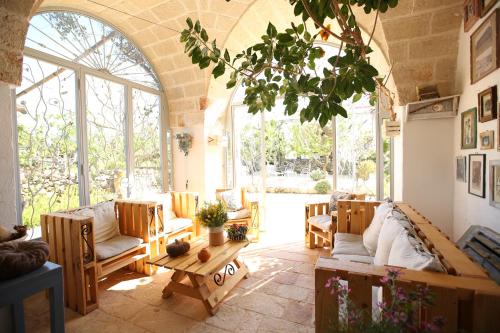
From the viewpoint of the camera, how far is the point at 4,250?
1.43m

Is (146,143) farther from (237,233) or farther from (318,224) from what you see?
(318,224)

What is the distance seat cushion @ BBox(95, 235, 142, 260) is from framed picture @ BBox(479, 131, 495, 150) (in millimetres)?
3196

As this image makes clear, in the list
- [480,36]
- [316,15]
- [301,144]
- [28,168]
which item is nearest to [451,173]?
[480,36]

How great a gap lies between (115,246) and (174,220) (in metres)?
1.03

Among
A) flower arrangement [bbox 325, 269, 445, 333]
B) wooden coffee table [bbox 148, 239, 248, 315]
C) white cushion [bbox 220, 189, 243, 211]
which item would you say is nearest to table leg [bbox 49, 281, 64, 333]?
wooden coffee table [bbox 148, 239, 248, 315]

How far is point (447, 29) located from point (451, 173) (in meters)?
1.40

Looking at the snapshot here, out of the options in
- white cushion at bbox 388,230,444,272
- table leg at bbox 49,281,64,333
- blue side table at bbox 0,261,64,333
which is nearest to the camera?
white cushion at bbox 388,230,444,272

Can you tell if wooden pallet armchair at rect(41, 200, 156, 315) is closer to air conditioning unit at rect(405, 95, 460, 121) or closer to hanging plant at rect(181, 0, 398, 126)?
hanging plant at rect(181, 0, 398, 126)

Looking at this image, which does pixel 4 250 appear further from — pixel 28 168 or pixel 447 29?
pixel 447 29

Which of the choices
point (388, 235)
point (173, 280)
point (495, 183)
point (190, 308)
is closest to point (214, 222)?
point (173, 280)

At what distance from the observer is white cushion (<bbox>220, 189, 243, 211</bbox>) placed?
153 inches

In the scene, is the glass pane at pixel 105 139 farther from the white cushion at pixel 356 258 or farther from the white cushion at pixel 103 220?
the white cushion at pixel 356 258

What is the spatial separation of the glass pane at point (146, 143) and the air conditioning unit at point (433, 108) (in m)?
3.58

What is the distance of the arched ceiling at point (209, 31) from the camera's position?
6.23 ft
